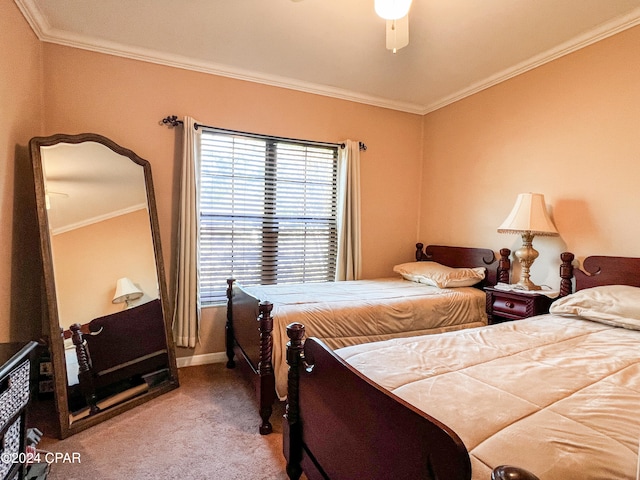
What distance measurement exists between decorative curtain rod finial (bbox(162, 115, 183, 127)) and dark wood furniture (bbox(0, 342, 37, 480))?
2.14 m

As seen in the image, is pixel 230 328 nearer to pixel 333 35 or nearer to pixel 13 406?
pixel 13 406

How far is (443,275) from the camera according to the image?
120 inches

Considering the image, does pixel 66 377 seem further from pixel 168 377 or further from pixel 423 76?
pixel 423 76

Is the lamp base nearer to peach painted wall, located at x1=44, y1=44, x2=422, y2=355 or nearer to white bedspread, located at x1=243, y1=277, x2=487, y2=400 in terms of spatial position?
white bedspread, located at x1=243, y1=277, x2=487, y2=400

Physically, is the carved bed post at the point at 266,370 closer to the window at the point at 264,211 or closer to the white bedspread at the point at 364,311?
the white bedspread at the point at 364,311

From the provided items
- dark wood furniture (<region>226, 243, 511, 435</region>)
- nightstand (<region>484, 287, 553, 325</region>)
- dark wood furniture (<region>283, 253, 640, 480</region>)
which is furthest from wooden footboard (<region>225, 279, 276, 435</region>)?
nightstand (<region>484, 287, 553, 325</region>)

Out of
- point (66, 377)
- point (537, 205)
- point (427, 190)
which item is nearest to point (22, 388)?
point (66, 377)

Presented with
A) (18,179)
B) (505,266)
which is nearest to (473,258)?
(505,266)

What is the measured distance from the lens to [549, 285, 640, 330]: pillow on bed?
1.84 meters

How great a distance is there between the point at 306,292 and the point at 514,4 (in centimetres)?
235

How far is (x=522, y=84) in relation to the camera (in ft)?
9.63

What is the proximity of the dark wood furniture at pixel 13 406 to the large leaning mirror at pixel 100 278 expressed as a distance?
31.9 inches

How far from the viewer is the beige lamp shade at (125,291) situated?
2.51 metres

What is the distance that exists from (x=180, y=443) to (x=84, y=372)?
0.83 m
